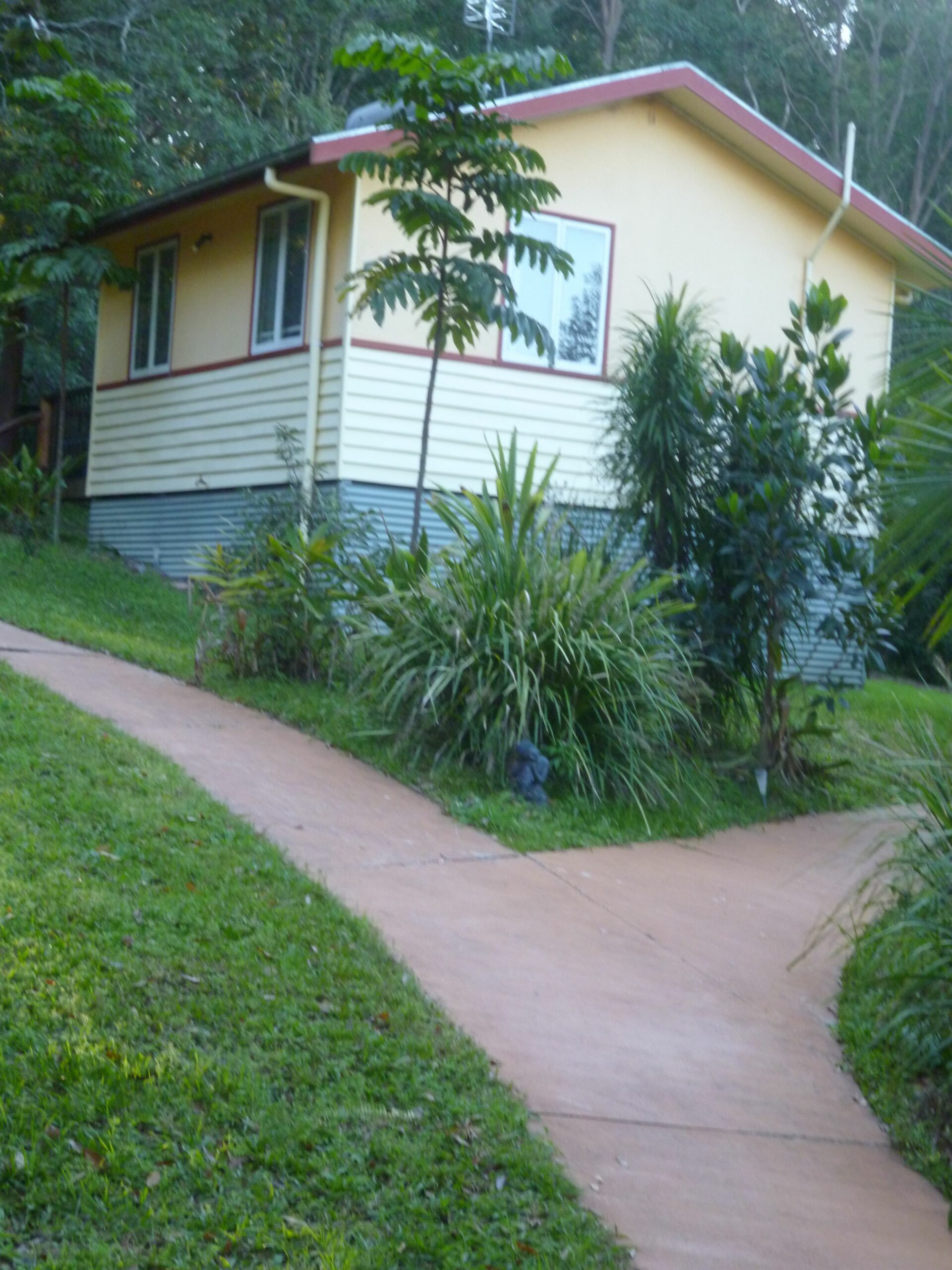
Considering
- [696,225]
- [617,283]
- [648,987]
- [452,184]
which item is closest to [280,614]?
[452,184]

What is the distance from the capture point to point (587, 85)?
540 inches

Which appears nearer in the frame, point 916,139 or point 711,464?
point 711,464

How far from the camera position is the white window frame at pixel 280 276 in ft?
45.0

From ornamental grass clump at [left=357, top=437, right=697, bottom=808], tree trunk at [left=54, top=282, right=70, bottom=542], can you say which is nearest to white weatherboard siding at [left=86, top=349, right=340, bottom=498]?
tree trunk at [left=54, top=282, right=70, bottom=542]

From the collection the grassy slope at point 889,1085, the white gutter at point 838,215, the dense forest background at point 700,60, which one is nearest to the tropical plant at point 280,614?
the grassy slope at point 889,1085

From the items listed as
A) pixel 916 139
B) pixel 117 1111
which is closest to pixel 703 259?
pixel 117 1111

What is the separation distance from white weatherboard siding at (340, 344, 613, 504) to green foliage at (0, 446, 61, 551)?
13.4 ft

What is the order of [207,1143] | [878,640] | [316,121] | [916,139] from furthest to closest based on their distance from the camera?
[916,139]
[316,121]
[878,640]
[207,1143]

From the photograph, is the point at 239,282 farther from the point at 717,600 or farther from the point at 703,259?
the point at 717,600

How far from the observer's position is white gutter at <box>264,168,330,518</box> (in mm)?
13320

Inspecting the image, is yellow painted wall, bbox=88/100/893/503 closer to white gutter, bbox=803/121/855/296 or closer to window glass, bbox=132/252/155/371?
white gutter, bbox=803/121/855/296

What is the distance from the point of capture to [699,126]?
14.9 m

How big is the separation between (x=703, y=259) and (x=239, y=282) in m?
4.86

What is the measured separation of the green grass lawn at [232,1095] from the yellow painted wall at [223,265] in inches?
344
